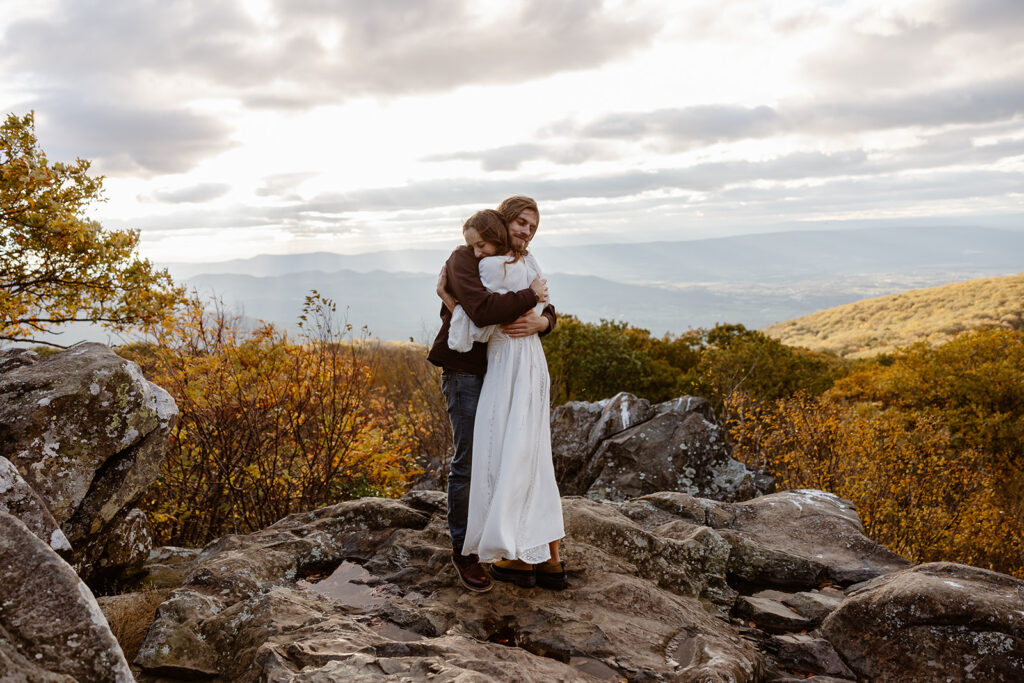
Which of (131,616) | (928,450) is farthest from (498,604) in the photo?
(928,450)

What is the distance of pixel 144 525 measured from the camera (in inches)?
192

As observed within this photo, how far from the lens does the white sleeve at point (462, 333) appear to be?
13.4 ft

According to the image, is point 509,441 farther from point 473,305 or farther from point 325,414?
point 325,414

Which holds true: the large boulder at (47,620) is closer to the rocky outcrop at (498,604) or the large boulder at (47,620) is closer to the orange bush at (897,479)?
the rocky outcrop at (498,604)

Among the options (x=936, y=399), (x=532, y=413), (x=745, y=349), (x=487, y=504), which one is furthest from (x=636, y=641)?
(x=936, y=399)

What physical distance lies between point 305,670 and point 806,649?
124 inches

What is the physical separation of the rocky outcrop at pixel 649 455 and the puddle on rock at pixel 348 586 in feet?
15.0

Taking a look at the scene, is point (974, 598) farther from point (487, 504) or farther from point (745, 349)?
point (745, 349)

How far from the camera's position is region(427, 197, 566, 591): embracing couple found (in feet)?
13.2

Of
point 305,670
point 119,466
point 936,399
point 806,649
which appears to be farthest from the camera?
point 936,399

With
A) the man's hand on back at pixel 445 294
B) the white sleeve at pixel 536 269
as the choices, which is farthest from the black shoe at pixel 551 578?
the man's hand on back at pixel 445 294

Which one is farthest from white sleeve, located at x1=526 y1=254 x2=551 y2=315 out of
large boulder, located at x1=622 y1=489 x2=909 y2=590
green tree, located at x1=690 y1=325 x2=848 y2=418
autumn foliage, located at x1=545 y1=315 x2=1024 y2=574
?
green tree, located at x1=690 y1=325 x2=848 y2=418

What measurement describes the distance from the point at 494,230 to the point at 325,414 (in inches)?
196

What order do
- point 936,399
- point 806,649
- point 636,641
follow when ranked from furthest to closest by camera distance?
1. point 936,399
2. point 806,649
3. point 636,641
